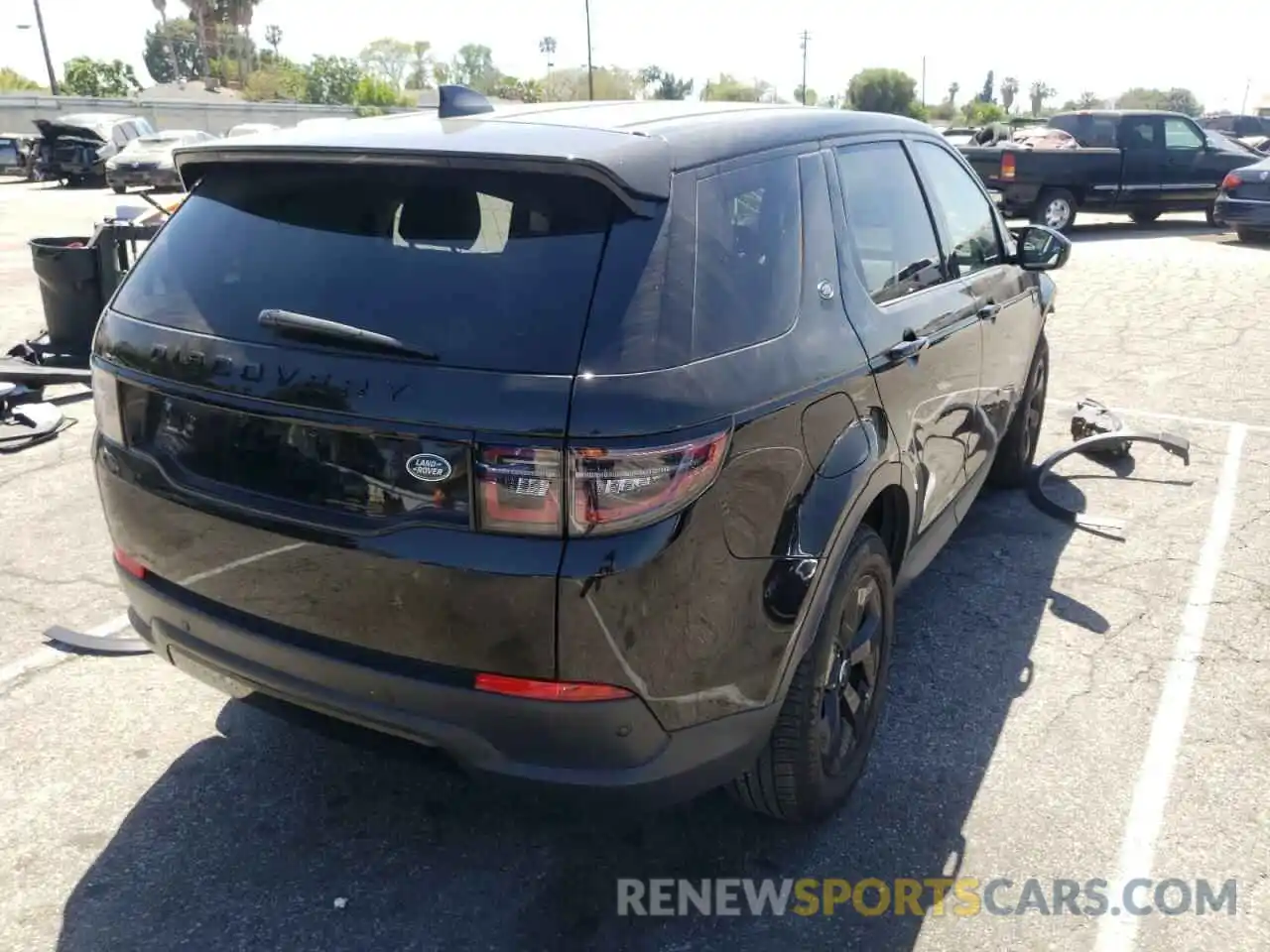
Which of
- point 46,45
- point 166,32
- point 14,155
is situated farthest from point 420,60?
point 14,155

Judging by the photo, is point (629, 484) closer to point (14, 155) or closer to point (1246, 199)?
point (1246, 199)

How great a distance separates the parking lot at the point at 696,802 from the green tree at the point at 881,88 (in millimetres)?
92578

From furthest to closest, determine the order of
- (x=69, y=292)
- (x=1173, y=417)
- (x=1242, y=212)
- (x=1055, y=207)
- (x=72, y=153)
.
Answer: (x=72, y=153) < (x=1055, y=207) < (x=1242, y=212) < (x=69, y=292) < (x=1173, y=417)

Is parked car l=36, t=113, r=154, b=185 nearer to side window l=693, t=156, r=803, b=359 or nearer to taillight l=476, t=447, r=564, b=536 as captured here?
side window l=693, t=156, r=803, b=359

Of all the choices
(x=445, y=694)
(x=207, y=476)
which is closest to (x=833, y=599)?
(x=445, y=694)

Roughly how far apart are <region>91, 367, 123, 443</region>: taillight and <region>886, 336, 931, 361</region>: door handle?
2.01m

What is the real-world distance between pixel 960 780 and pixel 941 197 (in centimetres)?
207

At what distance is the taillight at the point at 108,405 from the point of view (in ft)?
8.70

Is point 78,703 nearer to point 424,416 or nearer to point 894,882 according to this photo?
point 424,416

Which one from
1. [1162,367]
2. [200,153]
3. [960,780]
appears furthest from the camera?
[1162,367]

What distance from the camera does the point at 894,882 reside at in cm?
280

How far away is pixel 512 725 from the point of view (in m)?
2.21

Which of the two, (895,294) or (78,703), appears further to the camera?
(78,703)

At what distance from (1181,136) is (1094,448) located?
565 inches
